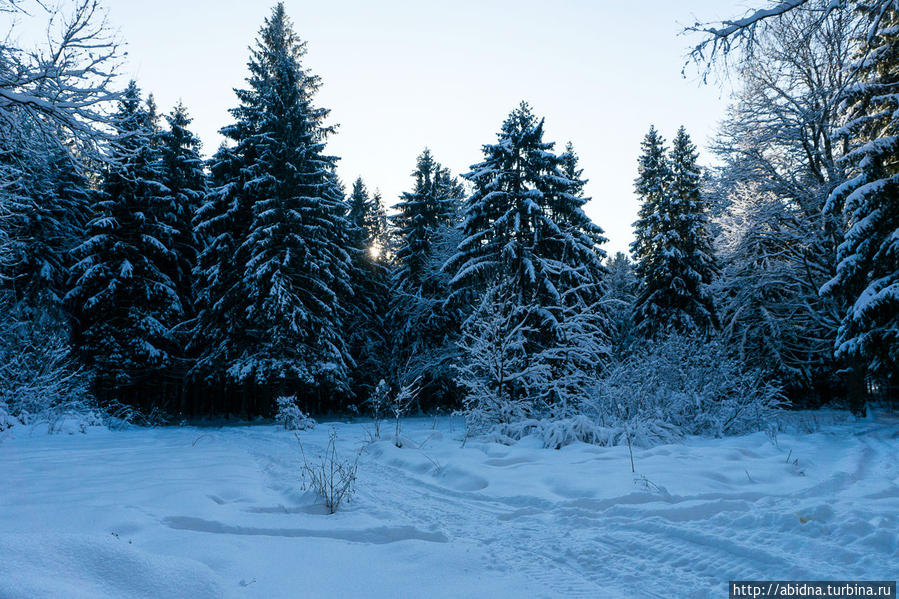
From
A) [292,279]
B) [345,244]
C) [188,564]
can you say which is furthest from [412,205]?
[188,564]

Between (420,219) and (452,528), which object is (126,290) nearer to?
(420,219)

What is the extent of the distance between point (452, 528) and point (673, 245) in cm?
2299

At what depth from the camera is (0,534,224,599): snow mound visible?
228 cm

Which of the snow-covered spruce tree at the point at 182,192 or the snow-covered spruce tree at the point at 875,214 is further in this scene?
the snow-covered spruce tree at the point at 182,192

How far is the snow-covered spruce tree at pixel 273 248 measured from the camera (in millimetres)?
17703

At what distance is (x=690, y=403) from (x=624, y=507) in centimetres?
711

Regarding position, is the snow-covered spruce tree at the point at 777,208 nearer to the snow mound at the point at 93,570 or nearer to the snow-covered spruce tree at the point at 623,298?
the snow-covered spruce tree at the point at 623,298

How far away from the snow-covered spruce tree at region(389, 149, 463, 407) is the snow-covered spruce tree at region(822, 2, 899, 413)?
13.2 metres

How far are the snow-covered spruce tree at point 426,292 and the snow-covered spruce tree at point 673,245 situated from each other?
33.0ft

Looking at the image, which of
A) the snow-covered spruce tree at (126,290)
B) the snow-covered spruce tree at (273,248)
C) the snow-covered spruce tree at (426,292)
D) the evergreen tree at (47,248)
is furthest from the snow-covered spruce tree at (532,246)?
the evergreen tree at (47,248)

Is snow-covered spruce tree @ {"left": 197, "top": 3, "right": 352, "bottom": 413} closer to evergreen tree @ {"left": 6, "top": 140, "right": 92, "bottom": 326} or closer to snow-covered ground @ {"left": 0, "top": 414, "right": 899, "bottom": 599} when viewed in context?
evergreen tree @ {"left": 6, "top": 140, "right": 92, "bottom": 326}

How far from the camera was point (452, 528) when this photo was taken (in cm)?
432

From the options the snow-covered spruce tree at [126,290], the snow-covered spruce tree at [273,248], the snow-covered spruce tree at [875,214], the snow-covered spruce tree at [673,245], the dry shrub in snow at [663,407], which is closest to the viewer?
the dry shrub in snow at [663,407]

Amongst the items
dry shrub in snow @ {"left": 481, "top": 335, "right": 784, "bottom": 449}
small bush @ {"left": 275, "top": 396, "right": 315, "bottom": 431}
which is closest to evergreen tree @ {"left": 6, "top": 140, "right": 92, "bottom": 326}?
small bush @ {"left": 275, "top": 396, "right": 315, "bottom": 431}
